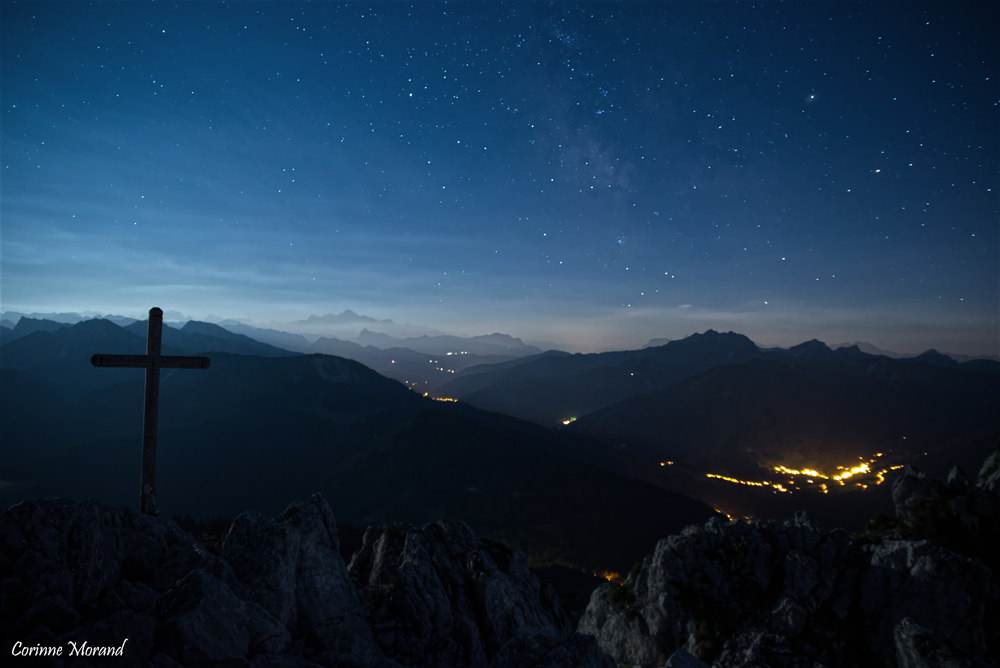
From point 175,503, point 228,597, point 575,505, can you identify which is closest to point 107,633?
point 228,597

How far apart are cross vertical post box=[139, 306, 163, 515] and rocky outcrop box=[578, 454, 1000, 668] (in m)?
25.5

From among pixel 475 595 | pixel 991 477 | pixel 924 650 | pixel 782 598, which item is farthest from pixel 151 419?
pixel 991 477

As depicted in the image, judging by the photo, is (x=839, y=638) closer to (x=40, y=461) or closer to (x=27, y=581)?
(x=27, y=581)

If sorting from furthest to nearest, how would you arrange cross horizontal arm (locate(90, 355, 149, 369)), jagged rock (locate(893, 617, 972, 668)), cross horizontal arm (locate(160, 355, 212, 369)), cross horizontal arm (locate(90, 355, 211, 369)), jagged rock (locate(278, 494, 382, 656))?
cross horizontal arm (locate(160, 355, 212, 369)), jagged rock (locate(893, 617, 972, 668)), cross horizontal arm (locate(90, 355, 149, 369)), cross horizontal arm (locate(90, 355, 211, 369)), jagged rock (locate(278, 494, 382, 656))

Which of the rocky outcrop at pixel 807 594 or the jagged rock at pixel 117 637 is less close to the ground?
the jagged rock at pixel 117 637

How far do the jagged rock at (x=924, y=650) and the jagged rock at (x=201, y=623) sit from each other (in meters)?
22.8

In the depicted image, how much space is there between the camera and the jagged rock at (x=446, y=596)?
16.0 meters

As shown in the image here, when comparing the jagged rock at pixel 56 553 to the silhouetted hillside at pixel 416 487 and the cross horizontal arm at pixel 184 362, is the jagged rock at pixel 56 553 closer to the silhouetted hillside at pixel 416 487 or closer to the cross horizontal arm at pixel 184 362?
the cross horizontal arm at pixel 184 362

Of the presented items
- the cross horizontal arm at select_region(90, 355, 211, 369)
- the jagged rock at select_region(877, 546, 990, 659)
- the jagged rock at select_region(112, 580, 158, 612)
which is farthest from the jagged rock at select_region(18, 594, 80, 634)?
the jagged rock at select_region(877, 546, 990, 659)

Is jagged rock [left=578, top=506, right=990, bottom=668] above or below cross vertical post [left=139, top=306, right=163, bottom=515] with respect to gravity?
below

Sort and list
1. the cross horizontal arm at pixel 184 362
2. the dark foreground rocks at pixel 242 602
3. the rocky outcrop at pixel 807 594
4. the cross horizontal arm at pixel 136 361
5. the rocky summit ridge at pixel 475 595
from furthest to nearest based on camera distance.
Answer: the rocky outcrop at pixel 807 594
the cross horizontal arm at pixel 184 362
the cross horizontal arm at pixel 136 361
the rocky summit ridge at pixel 475 595
the dark foreground rocks at pixel 242 602

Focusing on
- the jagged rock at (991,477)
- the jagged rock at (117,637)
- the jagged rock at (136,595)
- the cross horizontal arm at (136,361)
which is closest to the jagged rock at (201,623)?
the jagged rock at (117,637)

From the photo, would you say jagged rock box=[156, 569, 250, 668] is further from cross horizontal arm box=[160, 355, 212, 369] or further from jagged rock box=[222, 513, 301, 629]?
cross horizontal arm box=[160, 355, 212, 369]

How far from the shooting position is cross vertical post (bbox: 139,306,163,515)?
14452mm
